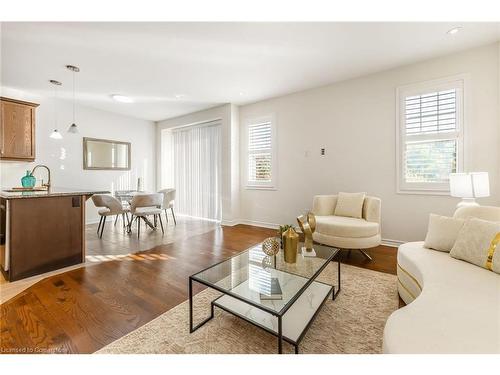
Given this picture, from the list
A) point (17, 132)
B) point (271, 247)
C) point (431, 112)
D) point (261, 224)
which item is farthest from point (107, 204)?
point (431, 112)

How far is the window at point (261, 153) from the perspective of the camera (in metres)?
4.64

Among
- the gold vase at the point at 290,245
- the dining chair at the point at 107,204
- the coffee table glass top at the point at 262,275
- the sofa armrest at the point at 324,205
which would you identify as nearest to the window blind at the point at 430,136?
the sofa armrest at the point at 324,205

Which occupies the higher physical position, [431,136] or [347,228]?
[431,136]

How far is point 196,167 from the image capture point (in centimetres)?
587

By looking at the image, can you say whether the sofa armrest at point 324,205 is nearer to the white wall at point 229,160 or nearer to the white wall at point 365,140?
the white wall at point 365,140

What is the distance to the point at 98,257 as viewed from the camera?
293 centimetres

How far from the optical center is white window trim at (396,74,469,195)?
288 cm

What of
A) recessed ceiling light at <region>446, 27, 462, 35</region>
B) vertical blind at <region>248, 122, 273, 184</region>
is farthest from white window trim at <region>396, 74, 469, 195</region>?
vertical blind at <region>248, 122, 273, 184</region>

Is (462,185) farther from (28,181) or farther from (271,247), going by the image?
(28,181)

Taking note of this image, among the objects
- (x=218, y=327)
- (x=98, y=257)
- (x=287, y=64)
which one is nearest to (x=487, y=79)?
(x=287, y=64)

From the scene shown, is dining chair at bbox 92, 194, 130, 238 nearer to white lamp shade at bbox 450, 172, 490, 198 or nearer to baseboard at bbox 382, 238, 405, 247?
baseboard at bbox 382, 238, 405, 247

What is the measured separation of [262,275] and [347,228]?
1.52 m
